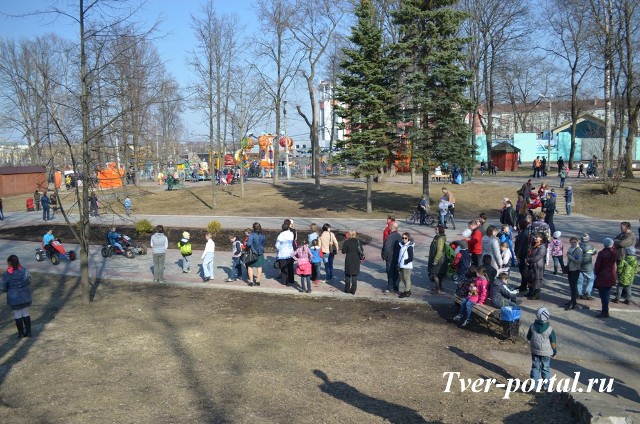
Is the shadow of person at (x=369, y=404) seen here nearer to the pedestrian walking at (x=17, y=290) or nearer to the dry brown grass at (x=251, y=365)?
the dry brown grass at (x=251, y=365)

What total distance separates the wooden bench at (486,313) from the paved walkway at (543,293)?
866 millimetres

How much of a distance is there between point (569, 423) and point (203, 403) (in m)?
4.68

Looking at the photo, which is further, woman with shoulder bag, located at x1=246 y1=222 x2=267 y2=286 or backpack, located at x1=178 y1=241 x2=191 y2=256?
backpack, located at x1=178 y1=241 x2=191 y2=256

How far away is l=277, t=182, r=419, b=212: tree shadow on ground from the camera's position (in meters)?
29.1

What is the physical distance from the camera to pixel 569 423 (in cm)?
649

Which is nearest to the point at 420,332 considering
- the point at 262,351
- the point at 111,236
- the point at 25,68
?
the point at 262,351

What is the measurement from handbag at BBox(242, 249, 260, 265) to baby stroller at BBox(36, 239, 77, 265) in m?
7.91

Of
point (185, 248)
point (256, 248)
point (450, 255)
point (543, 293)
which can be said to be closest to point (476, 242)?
point (450, 255)

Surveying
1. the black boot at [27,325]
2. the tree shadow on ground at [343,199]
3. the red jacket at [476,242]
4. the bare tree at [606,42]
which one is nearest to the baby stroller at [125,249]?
the black boot at [27,325]

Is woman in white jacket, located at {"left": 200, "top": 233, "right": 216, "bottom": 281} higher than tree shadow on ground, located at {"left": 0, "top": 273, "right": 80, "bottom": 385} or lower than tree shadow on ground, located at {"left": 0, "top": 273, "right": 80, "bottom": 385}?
higher

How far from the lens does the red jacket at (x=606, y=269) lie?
1064 cm

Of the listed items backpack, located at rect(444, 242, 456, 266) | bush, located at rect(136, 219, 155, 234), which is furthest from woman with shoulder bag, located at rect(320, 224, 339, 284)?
bush, located at rect(136, 219, 155, 234)

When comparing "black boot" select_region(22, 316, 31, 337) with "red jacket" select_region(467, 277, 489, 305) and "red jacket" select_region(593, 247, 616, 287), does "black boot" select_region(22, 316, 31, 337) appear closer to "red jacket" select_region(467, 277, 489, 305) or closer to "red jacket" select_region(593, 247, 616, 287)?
"red jacket" select_region(467, 277, 489, 305)

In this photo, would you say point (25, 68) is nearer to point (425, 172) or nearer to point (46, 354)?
point (425, 172)
